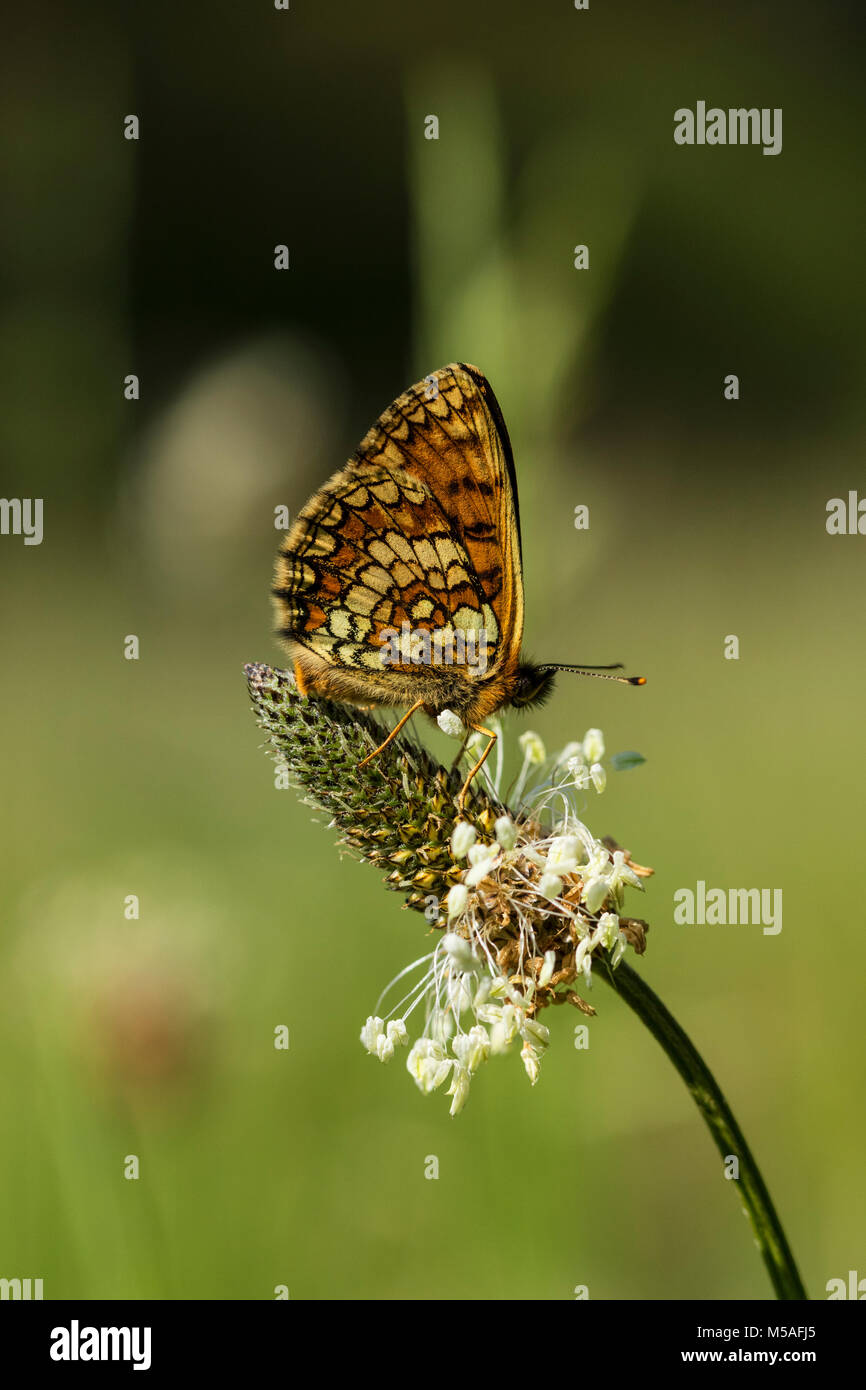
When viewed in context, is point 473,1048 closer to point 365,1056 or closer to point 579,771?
point 579,771

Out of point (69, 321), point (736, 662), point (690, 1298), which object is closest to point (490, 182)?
point (69, 321)

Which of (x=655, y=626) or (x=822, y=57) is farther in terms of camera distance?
(x=822, y=57)

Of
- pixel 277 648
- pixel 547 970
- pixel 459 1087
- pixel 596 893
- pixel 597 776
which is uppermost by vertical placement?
pixel 277 648

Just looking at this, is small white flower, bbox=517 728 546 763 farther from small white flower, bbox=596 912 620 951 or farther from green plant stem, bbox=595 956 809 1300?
green plant stem, bbox=595 956 809 1300

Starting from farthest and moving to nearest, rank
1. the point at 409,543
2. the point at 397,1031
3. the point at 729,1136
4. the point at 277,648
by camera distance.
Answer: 1. the point at 277,648
2. the point at 409,543
3. the point at 397,1031
4. the point at 729,1136

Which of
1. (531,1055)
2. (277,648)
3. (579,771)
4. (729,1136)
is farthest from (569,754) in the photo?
(277,648)

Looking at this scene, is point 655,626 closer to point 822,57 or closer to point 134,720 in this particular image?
point 134,720

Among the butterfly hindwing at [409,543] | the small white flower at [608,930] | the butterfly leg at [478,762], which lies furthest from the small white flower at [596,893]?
the butterfly hindwing at [409,543]
